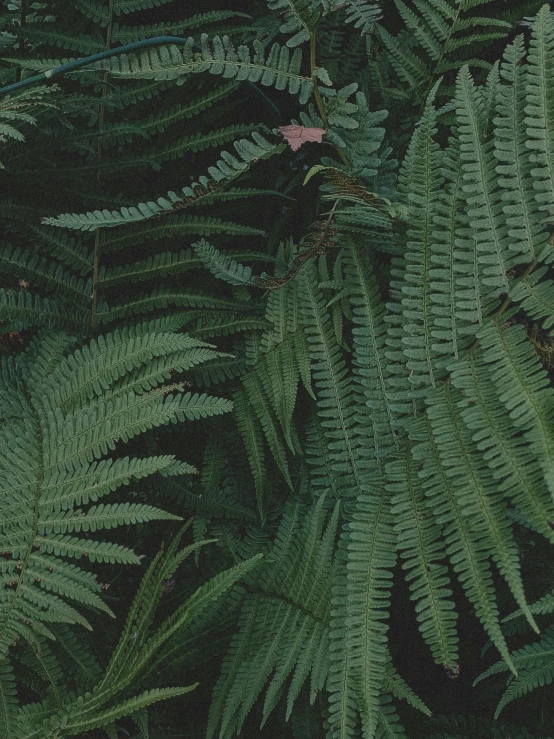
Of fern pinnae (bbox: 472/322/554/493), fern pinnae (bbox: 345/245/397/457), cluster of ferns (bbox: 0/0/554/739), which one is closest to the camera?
fern pinnae (bbox: 472/322/554/493)

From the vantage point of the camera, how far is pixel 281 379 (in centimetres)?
179

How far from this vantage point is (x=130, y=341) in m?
1.67

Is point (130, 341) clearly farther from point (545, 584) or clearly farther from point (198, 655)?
point (545, 584)

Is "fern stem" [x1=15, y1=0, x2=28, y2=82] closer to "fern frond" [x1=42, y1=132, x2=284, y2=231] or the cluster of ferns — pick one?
the cluster of ferns

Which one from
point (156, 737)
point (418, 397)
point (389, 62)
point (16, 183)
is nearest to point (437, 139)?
point (389, 62)

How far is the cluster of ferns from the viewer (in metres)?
1.45

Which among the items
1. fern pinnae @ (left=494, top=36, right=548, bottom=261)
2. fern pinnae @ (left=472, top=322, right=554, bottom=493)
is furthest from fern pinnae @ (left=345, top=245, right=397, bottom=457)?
fern pinnae @ (left=494, top=36, right=548, bottom=261)

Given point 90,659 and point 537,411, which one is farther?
point 90,659

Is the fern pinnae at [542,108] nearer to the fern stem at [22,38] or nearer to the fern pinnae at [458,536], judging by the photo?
the fern pinnae at [458,536]

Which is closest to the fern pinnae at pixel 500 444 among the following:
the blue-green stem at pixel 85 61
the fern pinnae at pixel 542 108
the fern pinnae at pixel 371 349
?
the fern pinnae at pixel 371 349

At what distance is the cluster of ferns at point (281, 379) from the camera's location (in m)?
1.45

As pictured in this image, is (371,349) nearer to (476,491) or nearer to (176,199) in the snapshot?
(476,491)

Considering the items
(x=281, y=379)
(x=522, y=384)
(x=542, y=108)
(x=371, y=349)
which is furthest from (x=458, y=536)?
(x=542, y=108)

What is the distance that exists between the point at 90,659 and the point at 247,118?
5.71 ft
